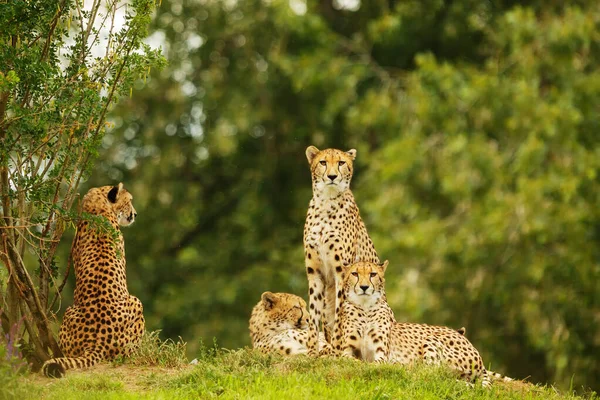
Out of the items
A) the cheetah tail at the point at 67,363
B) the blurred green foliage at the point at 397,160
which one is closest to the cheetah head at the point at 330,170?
the cheetah tail at the point at 67,363

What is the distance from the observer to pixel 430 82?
46.2 ft

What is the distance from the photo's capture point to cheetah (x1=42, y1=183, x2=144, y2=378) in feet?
27.4

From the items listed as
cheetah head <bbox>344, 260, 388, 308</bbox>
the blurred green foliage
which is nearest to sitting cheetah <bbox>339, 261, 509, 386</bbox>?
cheetah head <bbox>344, 260, 388, 308</bbox>

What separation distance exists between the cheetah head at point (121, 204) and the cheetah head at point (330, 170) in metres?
1.61

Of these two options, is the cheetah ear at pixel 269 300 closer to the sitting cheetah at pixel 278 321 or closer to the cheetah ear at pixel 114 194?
the sitting cheetah at pixel 278 321

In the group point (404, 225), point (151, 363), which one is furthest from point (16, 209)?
point (404, 225)

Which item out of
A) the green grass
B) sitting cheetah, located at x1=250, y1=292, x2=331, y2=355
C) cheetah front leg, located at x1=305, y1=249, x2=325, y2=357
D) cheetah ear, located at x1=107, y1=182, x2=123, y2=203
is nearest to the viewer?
the green grass

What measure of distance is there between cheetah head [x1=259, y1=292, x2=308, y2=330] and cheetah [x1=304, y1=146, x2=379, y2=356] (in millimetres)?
397

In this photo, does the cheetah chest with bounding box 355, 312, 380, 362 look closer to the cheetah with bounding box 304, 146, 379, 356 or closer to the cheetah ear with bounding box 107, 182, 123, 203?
the cheetah with bounding box 304, 146, 379, 356

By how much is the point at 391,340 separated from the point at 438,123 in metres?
6.02

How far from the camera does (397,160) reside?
44.1ft

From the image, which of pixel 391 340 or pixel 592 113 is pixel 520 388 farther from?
pixel 592 113

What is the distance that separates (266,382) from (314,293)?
1592mm

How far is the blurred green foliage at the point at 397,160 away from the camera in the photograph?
1275cm
